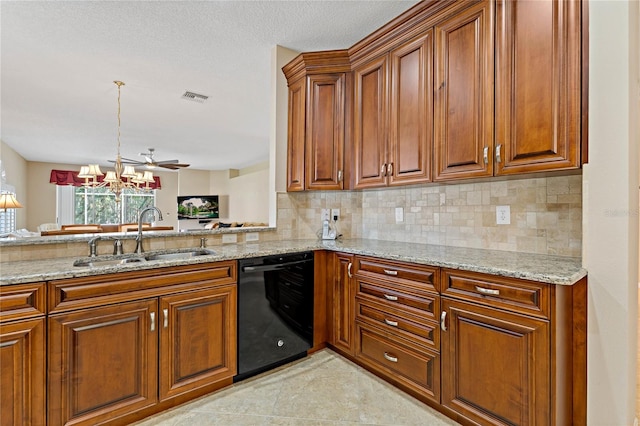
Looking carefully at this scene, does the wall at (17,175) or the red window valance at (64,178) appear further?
the red window valance at (64,178)

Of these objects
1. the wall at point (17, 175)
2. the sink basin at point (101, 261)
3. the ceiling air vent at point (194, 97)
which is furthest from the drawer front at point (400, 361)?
the wall at point (17, 175)

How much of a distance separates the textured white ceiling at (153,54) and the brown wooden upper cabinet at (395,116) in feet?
1.07

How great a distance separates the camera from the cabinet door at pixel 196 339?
1.73 metres

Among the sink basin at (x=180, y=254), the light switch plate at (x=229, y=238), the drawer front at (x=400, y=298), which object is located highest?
the light switch plate at (x=229, y=238)

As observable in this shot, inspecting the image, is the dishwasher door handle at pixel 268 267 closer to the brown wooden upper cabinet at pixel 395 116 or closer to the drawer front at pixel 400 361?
the drawer front at pixel 400 361

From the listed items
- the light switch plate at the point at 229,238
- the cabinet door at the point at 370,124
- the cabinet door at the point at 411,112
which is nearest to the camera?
the cabinet door at the point at 411,112

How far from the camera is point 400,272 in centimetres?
191

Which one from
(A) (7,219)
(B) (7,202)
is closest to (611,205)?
(B) (7,202)

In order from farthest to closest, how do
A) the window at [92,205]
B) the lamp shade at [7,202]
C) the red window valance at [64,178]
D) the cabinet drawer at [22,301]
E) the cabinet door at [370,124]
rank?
1. the window at [92,205]
2. the red window valance at [64,178]
3. the lamp shade at [7,202]
4. the cabinet door at [370,124]
5. the cabinet drawer at [22,301]

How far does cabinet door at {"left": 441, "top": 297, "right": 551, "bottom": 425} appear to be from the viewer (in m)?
1.34

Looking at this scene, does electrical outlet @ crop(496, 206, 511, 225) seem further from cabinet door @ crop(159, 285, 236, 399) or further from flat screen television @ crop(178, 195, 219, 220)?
flat screen television @ crop(178, 195, 219, 220)

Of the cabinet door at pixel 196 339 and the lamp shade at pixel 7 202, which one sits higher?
the lamp shade at pixel 7 202

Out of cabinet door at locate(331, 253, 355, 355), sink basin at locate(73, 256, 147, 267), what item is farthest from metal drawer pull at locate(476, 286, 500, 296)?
sink basin at locate(73, 256, 147, 267)

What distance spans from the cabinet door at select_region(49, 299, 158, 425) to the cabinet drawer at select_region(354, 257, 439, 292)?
130 centimetres
